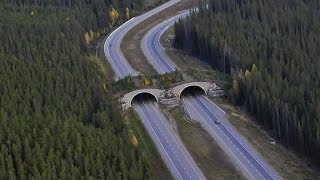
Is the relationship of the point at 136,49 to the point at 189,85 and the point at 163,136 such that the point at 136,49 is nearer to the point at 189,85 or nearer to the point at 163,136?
the point at 189,85

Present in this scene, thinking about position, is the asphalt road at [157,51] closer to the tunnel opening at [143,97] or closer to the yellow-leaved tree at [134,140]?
the tunnel opening at [143,97]

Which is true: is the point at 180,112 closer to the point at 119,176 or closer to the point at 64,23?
the point at 119,176

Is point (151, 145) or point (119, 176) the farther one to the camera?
point (151, 145)

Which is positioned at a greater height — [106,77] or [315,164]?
[106,77]

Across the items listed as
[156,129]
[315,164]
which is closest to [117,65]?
[156,129]

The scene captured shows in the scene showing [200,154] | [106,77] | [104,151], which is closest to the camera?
[104,151]

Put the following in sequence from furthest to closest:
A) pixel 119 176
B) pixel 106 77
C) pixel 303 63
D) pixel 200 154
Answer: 1. pixel 106 77
2. pixel 303 63
3. pixel 200 154
4. pixel 119 176
